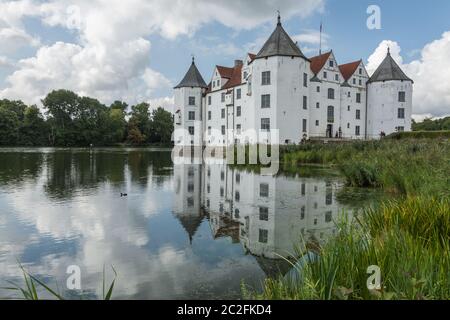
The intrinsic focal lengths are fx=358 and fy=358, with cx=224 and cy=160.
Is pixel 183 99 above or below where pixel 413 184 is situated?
above

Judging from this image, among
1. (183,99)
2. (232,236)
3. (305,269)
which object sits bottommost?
(232,236)

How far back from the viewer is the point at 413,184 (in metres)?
9.49

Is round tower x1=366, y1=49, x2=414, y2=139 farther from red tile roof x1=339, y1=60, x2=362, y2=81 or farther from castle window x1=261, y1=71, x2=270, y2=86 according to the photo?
castle window x1=261, y1=71, x2=270, y2=86

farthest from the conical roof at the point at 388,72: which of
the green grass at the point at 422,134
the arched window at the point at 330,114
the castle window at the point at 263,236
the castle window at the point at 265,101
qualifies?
the castle window at the point at 263,236

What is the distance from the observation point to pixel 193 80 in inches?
2040

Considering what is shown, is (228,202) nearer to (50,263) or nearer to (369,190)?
(369,190)

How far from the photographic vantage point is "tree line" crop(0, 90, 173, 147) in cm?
7306

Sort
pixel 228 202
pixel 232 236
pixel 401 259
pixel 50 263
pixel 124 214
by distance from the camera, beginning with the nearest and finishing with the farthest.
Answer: pixel 401 259
pixel 50 263
pixel 232 236
pixel 124 214
pixel 228 202

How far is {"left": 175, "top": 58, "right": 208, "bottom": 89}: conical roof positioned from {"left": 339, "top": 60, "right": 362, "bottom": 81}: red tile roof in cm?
1903

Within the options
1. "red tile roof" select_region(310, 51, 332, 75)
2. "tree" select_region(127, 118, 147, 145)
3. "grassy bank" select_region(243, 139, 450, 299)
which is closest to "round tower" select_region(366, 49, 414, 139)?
"red tile roof" select_region(310, 51, 332, 75)

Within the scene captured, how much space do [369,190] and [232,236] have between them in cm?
666
